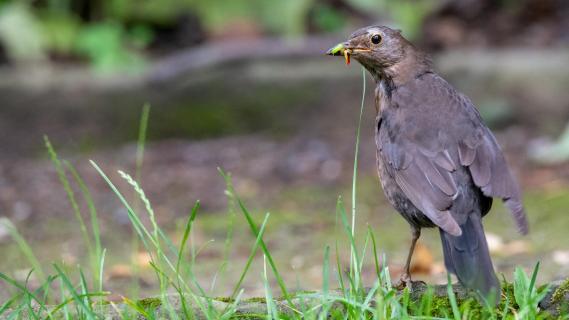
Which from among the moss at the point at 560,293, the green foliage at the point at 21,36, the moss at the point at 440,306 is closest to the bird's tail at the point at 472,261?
the moss at the point at 440,306

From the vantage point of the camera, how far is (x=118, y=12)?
9.05m

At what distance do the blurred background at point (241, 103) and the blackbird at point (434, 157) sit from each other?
6.59 feet

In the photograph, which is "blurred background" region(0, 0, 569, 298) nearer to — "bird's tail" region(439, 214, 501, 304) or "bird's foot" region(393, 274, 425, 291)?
"bird's foot" region(393, 274, 425, 291)

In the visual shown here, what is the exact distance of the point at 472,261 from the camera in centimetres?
323

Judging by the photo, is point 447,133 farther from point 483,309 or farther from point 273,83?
point 273,83

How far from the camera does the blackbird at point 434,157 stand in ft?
10.9

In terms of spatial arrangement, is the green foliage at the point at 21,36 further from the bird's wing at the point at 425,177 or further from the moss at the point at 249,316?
the moss at the point at 249,316

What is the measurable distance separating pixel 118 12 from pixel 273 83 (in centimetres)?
181

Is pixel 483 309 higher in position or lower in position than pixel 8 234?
higher

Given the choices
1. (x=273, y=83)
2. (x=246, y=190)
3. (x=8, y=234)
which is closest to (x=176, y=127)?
(x=273, y=83)

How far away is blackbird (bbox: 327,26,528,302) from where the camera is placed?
3.33 meters

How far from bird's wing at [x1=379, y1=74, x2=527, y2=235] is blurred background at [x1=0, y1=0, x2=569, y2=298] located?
2112 mm

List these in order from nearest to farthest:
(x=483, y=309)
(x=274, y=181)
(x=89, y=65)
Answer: (x=483, y=309), (x=274, y=181), (x=89, y=65)

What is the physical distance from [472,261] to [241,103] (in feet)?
17.0
